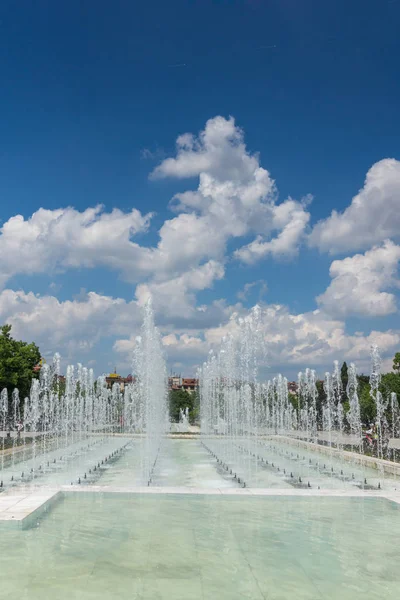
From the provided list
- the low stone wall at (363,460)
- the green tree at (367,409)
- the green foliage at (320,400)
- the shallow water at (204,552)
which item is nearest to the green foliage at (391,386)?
the green tree at (367,409)

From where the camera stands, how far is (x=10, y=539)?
932cm

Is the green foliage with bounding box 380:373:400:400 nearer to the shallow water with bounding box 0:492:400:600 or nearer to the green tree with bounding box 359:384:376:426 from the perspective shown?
the green tree with bounding box 359:384:376:426

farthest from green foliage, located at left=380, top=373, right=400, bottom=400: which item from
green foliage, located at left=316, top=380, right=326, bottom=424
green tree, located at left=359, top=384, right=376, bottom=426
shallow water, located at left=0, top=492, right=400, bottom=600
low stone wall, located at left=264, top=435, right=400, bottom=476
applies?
shallow water, located at left=0, top=492, right=400, bottom=600

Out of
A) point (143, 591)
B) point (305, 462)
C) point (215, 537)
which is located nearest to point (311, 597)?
point (143, 591)

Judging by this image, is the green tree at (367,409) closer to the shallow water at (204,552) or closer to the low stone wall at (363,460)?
the low stone wall at (363,460)

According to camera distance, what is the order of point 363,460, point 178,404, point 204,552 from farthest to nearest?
1. point 178,404
2. point 363,460
3. point 204,552

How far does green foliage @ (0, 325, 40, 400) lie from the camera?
3625 centimetres

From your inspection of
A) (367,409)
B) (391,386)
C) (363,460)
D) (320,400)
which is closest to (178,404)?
(320,400)

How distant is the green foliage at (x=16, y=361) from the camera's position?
1427 inches

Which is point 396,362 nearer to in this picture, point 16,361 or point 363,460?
point 363,460

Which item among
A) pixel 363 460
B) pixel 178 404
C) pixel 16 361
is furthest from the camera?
pixel 178 404

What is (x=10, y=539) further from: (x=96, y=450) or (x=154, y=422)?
(x=154, y=422)

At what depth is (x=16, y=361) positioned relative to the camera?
121 ft

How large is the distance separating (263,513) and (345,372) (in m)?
93.8
